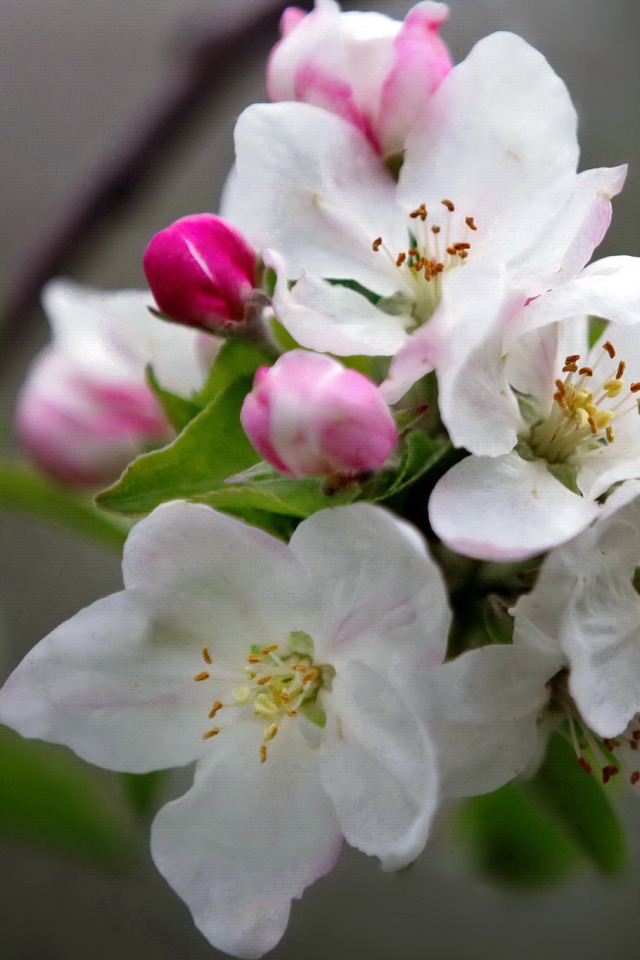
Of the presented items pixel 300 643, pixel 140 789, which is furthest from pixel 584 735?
pixel 140 789

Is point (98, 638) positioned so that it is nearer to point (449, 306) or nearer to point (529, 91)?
point (449, 306)

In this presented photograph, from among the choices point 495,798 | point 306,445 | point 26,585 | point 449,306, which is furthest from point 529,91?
point 26,585

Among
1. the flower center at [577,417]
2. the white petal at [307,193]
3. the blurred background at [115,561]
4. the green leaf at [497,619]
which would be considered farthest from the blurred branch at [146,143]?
the green leaf at [497,619]

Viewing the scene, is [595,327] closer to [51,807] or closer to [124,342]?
[124,342]

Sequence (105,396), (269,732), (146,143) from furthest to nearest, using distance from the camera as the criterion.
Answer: (146,143) → (105,396) → (269,732)

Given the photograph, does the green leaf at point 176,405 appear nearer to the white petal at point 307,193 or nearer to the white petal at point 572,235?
the white petal at point 307,193

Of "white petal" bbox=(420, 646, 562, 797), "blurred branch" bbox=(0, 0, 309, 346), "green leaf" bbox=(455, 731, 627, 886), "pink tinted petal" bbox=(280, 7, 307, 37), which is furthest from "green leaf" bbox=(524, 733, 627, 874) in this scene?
"blurred branch" bbox=(0, 0, 309, 346)

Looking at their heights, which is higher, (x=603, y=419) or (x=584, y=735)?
(x=603, y=419)
